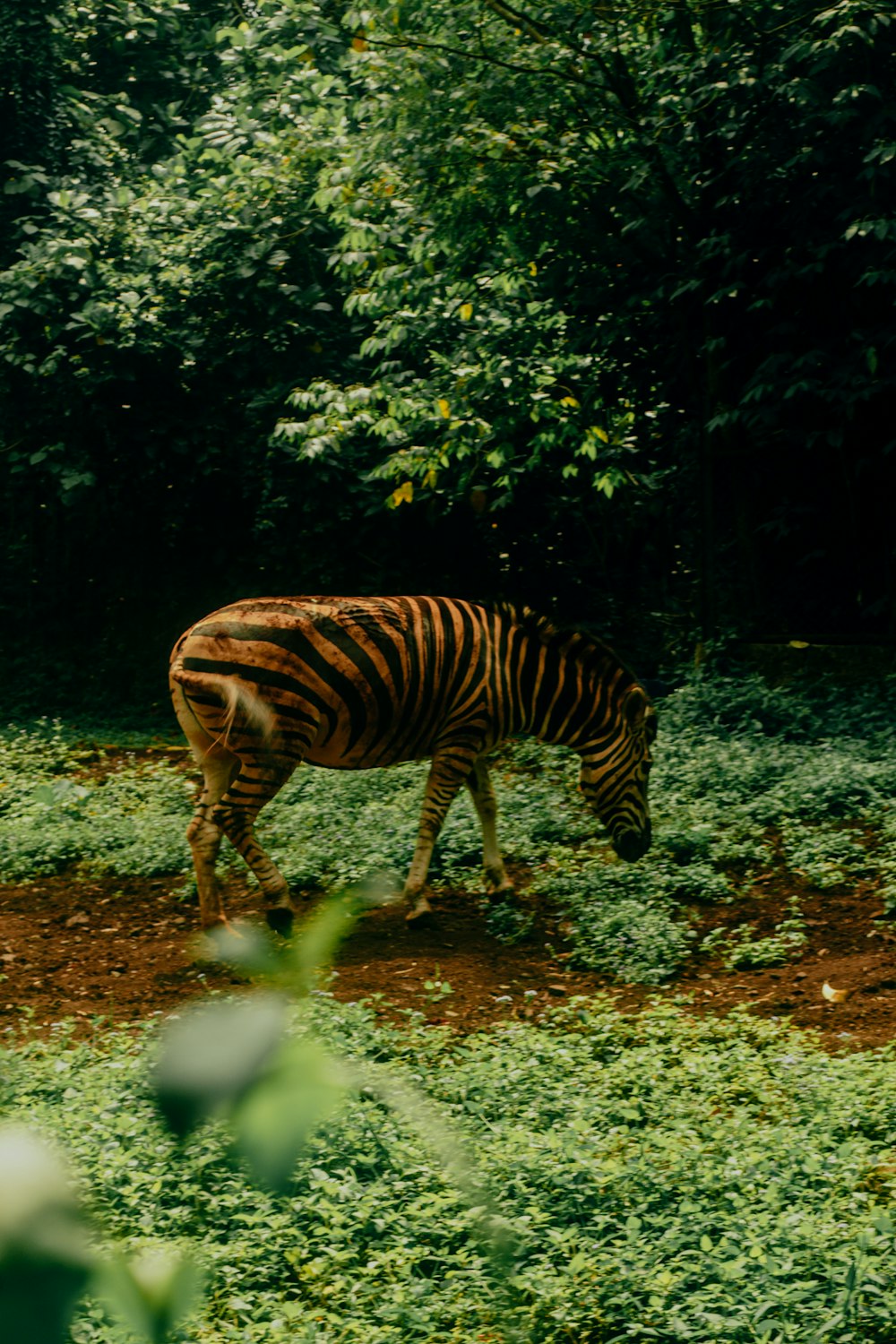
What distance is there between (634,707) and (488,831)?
953 millimetres

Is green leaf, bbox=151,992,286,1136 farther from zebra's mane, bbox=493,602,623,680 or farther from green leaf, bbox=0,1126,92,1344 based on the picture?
zebra's mane, bbox=493,602,623,680

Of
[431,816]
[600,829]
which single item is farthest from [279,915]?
[600,829]

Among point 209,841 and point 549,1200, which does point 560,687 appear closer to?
point 209,841

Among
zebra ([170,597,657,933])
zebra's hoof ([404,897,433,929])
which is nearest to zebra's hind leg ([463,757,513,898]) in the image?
zebra ([170,597,657,933])

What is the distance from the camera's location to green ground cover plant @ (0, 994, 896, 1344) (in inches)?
121

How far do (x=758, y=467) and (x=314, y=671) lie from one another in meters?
5.66

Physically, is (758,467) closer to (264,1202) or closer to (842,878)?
(842,878)

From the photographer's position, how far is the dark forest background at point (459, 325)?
378 inches

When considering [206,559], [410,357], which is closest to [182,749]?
[206,559]

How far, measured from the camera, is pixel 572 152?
9.78m

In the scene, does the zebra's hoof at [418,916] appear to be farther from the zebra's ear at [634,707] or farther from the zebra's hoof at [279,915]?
the zebra's ear at [634,707]

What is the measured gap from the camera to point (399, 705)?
22.7ft

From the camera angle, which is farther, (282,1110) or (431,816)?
(431,816)

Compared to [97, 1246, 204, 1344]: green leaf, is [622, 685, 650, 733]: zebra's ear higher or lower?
lower
